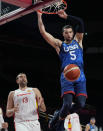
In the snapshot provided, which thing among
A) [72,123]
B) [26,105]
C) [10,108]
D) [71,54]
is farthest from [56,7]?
[72,123]

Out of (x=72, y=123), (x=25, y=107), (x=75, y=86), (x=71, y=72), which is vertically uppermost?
(x=71, y=72)

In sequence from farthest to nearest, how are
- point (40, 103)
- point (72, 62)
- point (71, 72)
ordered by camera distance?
point (40, 103) → point (72, 62) → point (71, 72)

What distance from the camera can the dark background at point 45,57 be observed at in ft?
43.3

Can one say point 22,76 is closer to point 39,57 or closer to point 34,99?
point 34,99

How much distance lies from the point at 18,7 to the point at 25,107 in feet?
6.49

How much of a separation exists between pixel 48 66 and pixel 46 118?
424cm

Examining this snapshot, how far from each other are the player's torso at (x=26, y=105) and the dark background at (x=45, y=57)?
774 centimetres

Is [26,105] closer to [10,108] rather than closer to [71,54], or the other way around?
[10,108]

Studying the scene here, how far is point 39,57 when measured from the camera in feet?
51.7

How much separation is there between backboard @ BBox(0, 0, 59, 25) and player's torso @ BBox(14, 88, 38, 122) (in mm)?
1584

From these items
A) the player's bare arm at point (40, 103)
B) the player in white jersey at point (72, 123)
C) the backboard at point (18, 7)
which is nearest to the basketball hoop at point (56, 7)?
the backboard at point (18, 7)

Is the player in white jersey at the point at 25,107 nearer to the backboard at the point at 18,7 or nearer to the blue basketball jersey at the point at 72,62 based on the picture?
the blue basketball jersey at the point at 72,62

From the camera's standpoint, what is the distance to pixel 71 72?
158 inches

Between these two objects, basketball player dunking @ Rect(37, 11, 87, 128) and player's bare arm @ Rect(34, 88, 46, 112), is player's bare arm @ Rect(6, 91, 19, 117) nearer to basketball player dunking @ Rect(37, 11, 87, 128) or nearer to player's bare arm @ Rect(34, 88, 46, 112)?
player's bare arm @ Rect(34, 88, 46, 112)
